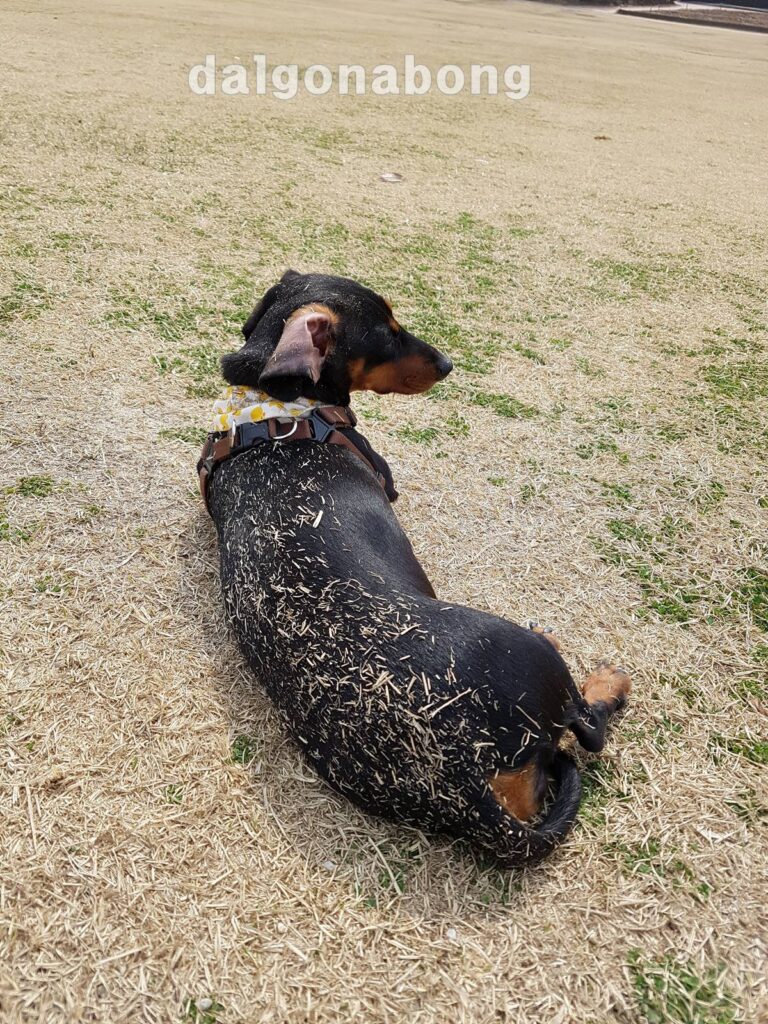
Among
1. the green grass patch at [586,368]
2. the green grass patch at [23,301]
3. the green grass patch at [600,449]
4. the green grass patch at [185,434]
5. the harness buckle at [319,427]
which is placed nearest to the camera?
the harness buckle at [319,427]

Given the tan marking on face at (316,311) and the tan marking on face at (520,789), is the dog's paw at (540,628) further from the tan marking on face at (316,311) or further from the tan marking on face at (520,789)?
the tan marking on face at (316,311)

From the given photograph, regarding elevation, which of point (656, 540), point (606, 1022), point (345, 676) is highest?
point (345, 676)

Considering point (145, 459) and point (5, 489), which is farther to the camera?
point (145, 459)

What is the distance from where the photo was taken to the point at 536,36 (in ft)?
88.4

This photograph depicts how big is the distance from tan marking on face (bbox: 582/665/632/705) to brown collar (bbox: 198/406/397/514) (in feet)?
4.69

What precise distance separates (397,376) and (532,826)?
240cm

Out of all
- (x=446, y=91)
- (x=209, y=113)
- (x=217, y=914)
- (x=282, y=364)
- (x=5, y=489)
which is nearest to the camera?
(x=217, y=914)

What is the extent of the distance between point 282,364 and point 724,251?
7.43 metres

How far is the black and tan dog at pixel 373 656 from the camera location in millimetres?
2371

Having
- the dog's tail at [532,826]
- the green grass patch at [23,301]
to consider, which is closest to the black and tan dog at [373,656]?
the dog's tail at [532,826]

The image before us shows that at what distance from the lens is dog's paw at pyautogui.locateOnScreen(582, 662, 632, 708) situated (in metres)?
3.14

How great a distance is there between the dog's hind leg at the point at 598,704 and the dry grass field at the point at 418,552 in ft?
0.37

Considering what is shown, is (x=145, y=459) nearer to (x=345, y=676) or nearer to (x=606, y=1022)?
(x=345, y=676)

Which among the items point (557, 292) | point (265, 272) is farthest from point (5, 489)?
point (557, 292)
